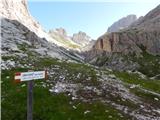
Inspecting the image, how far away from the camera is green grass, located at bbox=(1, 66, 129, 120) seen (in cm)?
2977

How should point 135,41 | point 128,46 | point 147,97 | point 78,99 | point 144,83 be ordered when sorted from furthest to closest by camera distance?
point 135,41 → point 128,46 → point 144,83 → point 147,97 → point 78,99

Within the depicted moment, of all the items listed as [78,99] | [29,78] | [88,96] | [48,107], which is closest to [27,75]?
[29,78]

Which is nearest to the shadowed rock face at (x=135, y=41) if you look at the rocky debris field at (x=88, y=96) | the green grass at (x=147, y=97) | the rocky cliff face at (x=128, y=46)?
the rocky cliff face at (x=128, y=46)

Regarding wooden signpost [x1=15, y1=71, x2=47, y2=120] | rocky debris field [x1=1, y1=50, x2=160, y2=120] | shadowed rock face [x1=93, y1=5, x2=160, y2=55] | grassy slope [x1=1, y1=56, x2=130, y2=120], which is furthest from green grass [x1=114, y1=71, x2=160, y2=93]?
shadowed rock face [x1=93, y1=5, x2=160, y2=55]

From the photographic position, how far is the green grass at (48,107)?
29.8 meters

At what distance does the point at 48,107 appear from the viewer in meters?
31.6

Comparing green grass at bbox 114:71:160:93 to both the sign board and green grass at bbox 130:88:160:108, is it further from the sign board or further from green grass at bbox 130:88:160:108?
the sign board

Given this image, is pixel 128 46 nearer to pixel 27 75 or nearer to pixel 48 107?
pixel 48 107

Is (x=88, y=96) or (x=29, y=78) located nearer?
(x=29, y=78)

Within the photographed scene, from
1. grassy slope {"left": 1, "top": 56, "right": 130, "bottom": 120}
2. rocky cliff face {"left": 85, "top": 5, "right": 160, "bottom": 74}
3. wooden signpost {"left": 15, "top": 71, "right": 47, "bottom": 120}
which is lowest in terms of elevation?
grassy slope {"left": 1, "top": 56, "right": 130, "bottom": 120}

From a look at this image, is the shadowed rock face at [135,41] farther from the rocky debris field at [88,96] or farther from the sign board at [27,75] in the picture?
the sign board at [27,75]

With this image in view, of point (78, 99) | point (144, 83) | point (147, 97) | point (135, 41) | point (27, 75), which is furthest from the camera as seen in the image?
point (135, 41)

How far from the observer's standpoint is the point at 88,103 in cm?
3303

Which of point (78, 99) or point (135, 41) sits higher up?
point (135, 41)
